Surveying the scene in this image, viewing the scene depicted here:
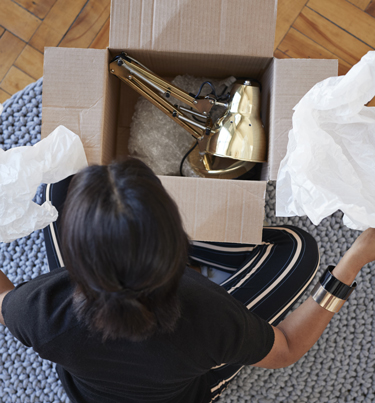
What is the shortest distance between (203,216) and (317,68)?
320 millimetres

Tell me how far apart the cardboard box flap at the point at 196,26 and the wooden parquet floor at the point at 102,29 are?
324 mm

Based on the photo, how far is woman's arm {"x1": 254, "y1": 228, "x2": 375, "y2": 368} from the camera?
0.61 meters

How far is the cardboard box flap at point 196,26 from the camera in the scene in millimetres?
647

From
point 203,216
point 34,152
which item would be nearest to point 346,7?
point 203,216

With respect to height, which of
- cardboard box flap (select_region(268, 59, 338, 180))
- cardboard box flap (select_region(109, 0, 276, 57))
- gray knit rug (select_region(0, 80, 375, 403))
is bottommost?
gray knit rug (select_region(0, 80, 375, 403))

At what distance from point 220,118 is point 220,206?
18 cm

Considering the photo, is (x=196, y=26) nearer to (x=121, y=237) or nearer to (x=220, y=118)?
(x=220, y=118)

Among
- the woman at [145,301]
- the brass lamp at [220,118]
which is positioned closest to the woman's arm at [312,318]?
the woman at [145,301]

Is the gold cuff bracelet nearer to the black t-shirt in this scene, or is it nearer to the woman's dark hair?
the black t-shirt

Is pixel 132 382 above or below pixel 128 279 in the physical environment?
below

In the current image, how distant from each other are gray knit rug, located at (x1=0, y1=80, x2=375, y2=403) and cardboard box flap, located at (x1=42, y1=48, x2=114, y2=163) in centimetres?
21

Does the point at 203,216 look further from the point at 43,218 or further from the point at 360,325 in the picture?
the point at 360,325

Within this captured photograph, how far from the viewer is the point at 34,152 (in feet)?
2.11

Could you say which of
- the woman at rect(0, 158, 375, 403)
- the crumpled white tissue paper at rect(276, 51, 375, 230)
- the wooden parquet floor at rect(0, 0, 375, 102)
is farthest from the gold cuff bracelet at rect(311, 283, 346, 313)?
the wooden parquet floor at rect(0, 0, 375, 102)
